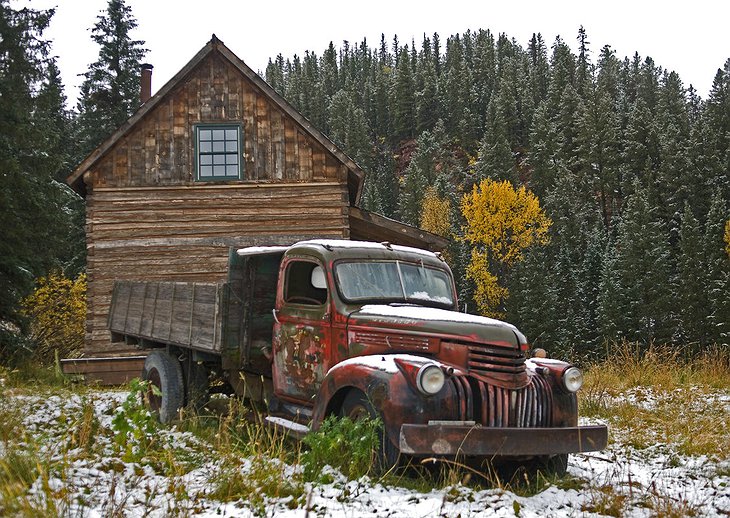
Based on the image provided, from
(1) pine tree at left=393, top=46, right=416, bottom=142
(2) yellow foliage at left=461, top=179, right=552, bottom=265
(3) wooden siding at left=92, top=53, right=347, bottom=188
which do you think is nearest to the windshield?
(3) wooden siding at left=92, top=53, right=347, bottom=188

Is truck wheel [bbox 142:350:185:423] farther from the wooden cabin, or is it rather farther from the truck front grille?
the wooden cabin

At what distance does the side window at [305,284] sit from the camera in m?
6.61

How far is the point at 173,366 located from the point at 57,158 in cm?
940

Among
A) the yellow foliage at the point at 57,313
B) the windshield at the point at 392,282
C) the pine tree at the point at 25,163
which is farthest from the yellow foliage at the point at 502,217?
the windshield at the point at 392,282

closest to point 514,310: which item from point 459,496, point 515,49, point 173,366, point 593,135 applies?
point 593,135

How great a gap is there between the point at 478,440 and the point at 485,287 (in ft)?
134

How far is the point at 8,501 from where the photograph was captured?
134 inches

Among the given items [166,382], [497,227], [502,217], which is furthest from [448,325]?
[497,227]

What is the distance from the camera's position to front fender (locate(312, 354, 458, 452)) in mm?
4855

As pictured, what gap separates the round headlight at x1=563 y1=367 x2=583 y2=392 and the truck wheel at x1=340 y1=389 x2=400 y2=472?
5.62 feet

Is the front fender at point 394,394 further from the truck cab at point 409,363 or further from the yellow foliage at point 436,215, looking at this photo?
the yellow foliage at point 436,215

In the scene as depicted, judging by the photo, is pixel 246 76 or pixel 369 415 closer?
pixel 369 415

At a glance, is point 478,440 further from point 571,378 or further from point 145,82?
point 145,82

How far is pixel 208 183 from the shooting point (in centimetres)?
1514
